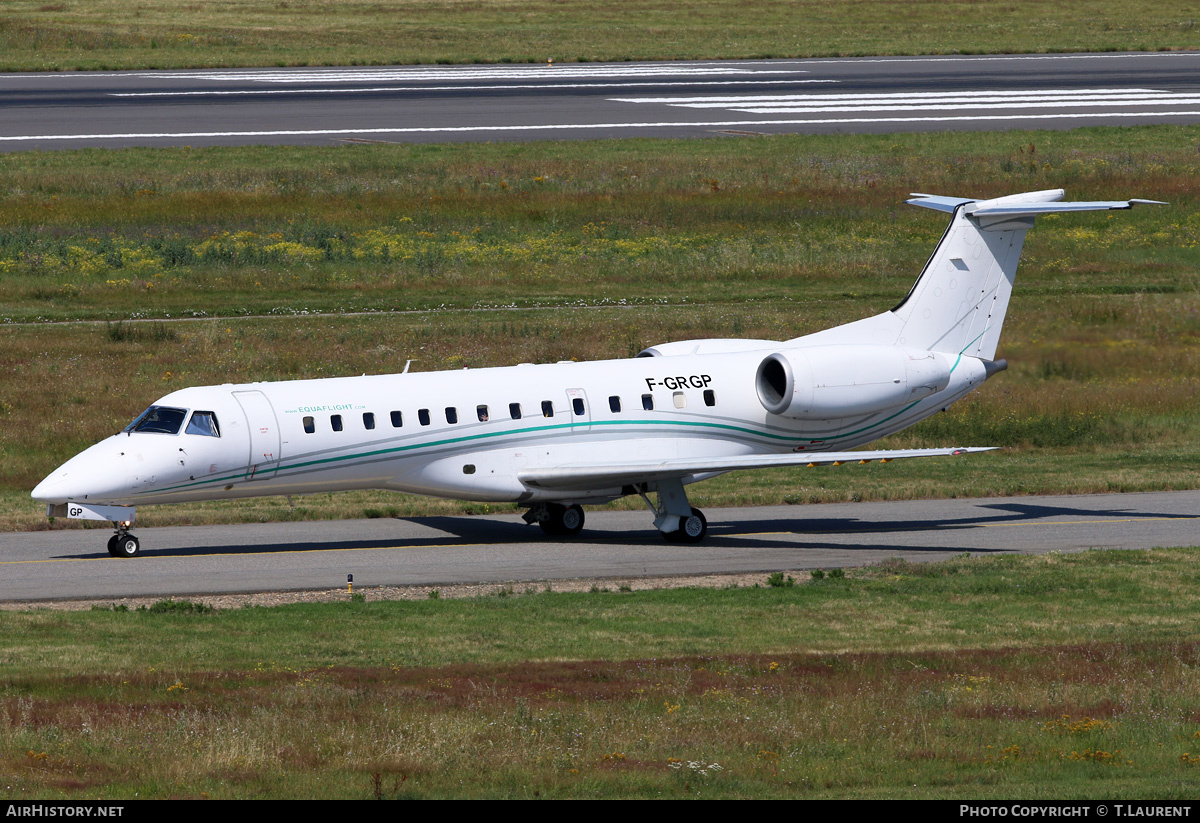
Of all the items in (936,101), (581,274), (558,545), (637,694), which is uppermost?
(936,101)

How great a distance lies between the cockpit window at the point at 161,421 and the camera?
85.2 feet

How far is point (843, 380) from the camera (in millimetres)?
29609

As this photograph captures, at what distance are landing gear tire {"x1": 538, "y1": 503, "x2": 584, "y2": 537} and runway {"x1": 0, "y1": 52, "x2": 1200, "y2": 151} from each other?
39.3 meters

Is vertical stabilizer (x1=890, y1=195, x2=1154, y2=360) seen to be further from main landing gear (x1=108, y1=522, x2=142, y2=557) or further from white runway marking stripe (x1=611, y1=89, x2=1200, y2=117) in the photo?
white runway marking stripe (x1=611, y1=89, x2=1200, y2=117)

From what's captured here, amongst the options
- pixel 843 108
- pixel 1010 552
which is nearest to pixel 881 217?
pixel 843 108

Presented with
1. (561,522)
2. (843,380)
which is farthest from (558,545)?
(843,380)

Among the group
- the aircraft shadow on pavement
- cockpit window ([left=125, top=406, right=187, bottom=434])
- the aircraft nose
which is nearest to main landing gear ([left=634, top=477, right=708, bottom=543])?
the aircraft shadow on pavement

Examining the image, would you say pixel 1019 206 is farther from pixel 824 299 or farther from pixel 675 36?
pixel 675 36

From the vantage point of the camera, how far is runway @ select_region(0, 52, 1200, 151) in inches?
2662

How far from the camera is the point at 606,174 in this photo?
198 feet

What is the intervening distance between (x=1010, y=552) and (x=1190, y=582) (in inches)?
145

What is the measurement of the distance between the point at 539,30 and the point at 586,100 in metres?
28.3

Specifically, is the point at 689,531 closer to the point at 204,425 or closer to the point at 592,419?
the point at 592,419

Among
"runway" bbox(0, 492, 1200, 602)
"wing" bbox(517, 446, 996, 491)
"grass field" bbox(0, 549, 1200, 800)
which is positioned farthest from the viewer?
"wing" bbox(517, 446, 996, 491)
